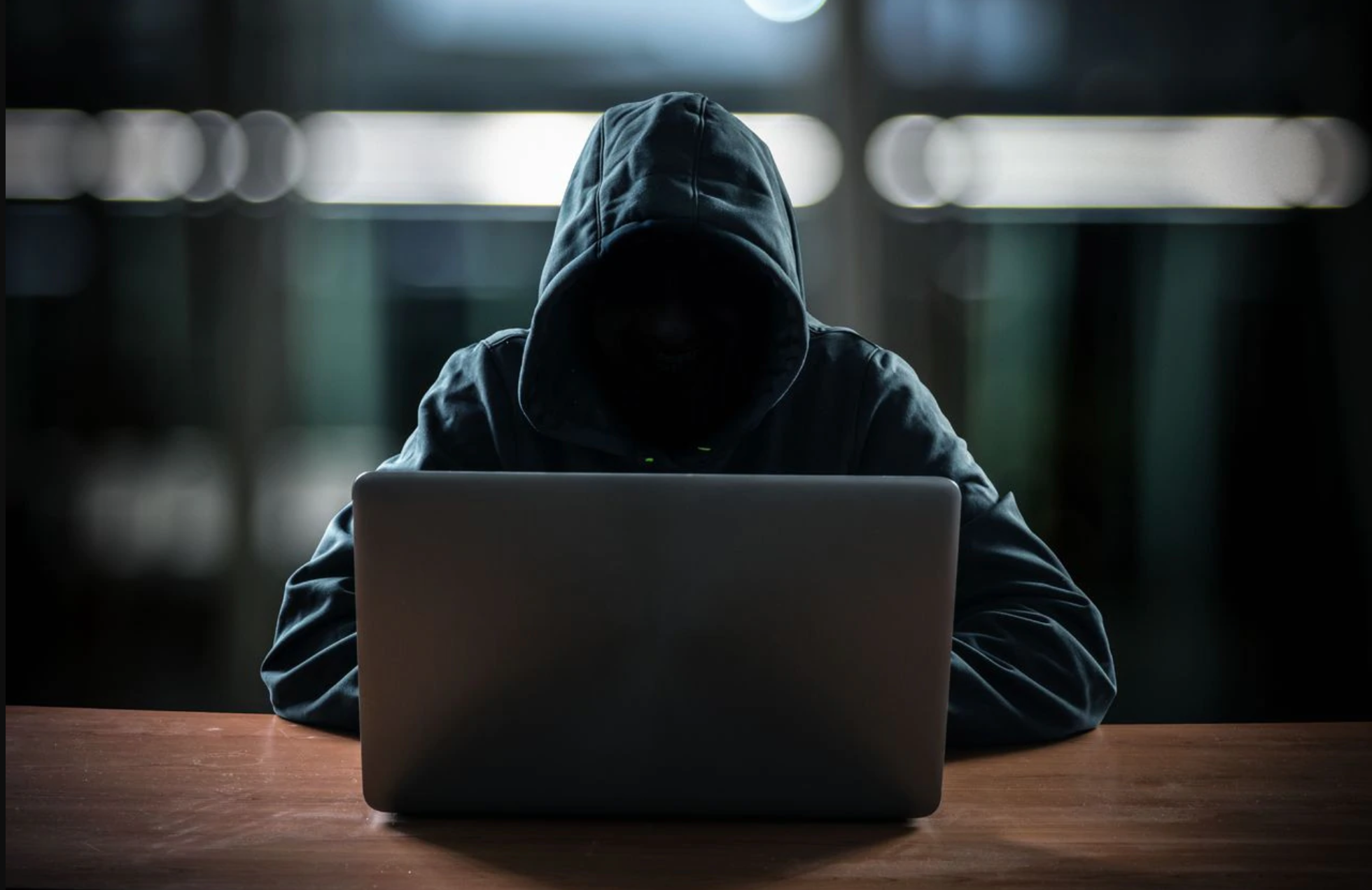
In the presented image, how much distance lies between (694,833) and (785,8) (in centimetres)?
215

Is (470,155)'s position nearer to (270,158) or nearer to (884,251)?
(270,158)

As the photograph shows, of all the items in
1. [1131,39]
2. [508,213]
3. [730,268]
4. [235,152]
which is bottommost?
[730,268]

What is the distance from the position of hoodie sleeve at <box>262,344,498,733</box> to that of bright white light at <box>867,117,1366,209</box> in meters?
1.41

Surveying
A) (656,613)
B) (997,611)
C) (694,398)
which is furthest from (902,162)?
(656,613)

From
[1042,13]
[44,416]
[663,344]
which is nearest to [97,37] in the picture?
[44,416]

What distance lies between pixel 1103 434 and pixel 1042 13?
98cm

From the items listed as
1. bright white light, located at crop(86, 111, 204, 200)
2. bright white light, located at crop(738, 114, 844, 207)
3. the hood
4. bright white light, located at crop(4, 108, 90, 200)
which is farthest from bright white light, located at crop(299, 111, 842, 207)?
the hood

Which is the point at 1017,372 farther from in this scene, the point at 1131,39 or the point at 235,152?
the point at 235,152

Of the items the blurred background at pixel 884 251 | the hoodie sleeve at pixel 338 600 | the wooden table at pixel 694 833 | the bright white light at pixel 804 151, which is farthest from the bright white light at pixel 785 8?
the wooden table at pixel 694 833

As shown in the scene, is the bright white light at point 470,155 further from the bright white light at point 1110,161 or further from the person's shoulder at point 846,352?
the person's shoulder at point 846,352

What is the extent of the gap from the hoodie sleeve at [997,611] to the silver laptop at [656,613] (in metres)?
0.26

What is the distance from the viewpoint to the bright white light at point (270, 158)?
7.80 feet

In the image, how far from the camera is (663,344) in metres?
1.14

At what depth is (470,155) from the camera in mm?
2316
